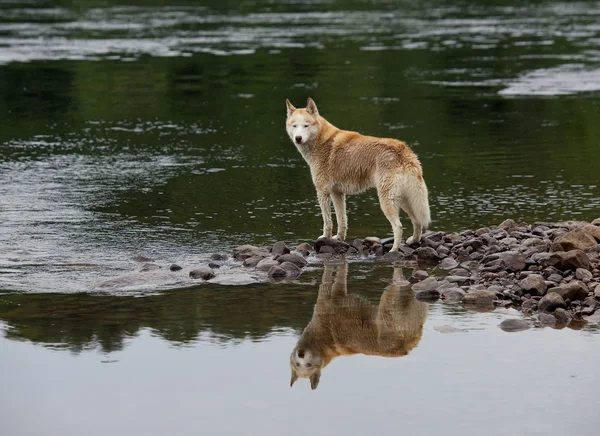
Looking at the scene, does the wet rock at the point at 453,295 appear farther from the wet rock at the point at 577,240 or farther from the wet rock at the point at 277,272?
the wet rock at the point at 277,272

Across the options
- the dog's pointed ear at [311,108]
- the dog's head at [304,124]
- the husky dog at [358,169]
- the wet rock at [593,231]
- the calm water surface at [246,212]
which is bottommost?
the calm water surface at [246,212]

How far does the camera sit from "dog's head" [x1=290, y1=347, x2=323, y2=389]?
30.2 ft

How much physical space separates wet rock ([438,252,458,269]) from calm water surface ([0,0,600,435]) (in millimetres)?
723

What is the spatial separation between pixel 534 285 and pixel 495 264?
0.99 meters

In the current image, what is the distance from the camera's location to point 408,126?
23812 millimetres

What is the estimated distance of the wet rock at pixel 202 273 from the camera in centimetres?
1224

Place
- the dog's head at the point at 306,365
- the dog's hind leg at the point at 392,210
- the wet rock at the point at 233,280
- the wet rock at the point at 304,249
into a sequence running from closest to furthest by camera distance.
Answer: the dog's head at the point at 306,365 → the wet rock at the point at 233,280 → the dog's hind leg at the point at 392,210 → the wet rock at the point at 304,249

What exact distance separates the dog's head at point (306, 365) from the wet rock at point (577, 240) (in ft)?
12.0

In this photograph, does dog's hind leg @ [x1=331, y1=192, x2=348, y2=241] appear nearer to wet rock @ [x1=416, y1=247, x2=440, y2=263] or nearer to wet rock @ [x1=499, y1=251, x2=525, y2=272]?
wet rock @ [x1=416, y1=247, x2=440, y2=263]

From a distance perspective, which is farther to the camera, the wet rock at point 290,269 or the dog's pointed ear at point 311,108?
the dog's pointed ear at point 311,108

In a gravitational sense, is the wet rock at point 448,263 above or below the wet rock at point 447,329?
below

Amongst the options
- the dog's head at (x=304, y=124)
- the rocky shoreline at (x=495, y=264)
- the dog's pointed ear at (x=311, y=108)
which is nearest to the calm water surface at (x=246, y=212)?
the rocky shoreline at (x=495, y=264)

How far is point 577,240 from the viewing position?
12219 millimetres

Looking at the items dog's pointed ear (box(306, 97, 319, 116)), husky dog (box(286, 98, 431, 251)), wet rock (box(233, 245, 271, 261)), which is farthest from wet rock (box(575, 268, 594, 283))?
dog's pointed ear (box(306, 97, 319, 116))
